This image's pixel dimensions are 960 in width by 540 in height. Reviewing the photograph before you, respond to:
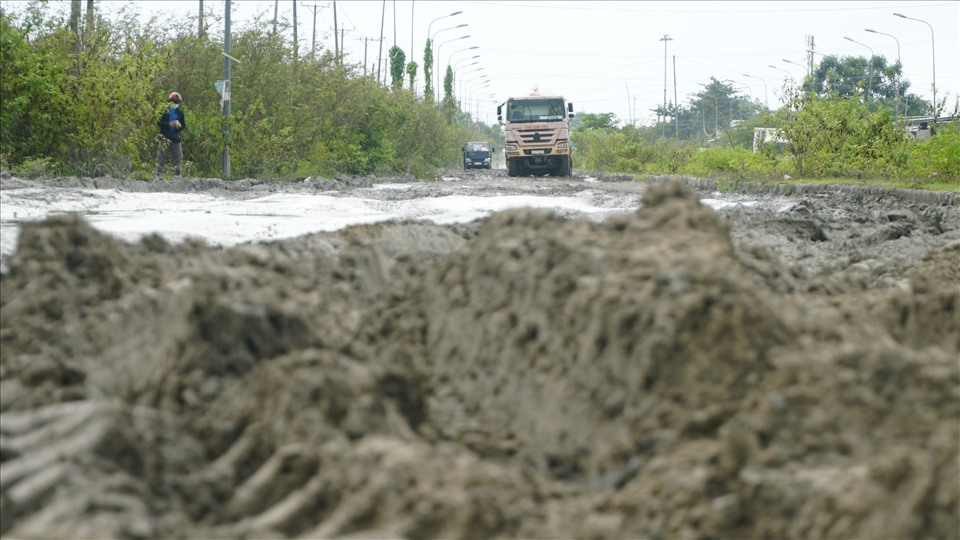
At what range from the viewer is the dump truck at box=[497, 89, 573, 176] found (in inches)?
1585

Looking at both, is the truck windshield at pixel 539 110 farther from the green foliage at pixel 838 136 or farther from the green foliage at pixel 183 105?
the green foliage at pixel 838 136

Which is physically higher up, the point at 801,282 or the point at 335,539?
the point at 801,282

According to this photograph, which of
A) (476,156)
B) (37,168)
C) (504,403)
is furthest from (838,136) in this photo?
(476,156)

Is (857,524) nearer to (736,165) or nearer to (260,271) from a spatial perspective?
(260,271)

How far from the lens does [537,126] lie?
4025 centimetres

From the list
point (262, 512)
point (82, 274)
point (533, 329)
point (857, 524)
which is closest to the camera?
point (857, 524)

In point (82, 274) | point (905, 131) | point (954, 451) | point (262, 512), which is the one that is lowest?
point (262, 512)

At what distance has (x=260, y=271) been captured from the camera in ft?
17.6

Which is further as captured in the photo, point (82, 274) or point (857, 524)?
point (82, 274)

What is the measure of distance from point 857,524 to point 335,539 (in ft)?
4.76

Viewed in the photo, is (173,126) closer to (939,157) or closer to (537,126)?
(939,157)

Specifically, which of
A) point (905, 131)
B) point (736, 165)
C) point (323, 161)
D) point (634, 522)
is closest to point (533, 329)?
A: point (634, 522)

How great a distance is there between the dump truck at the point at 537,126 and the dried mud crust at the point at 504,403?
115 ft

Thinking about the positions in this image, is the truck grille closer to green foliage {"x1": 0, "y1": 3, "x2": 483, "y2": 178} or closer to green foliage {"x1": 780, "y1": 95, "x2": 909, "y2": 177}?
green foliage {"x1": 0, "y1": 3, "x2": 483, "y2": 178}
